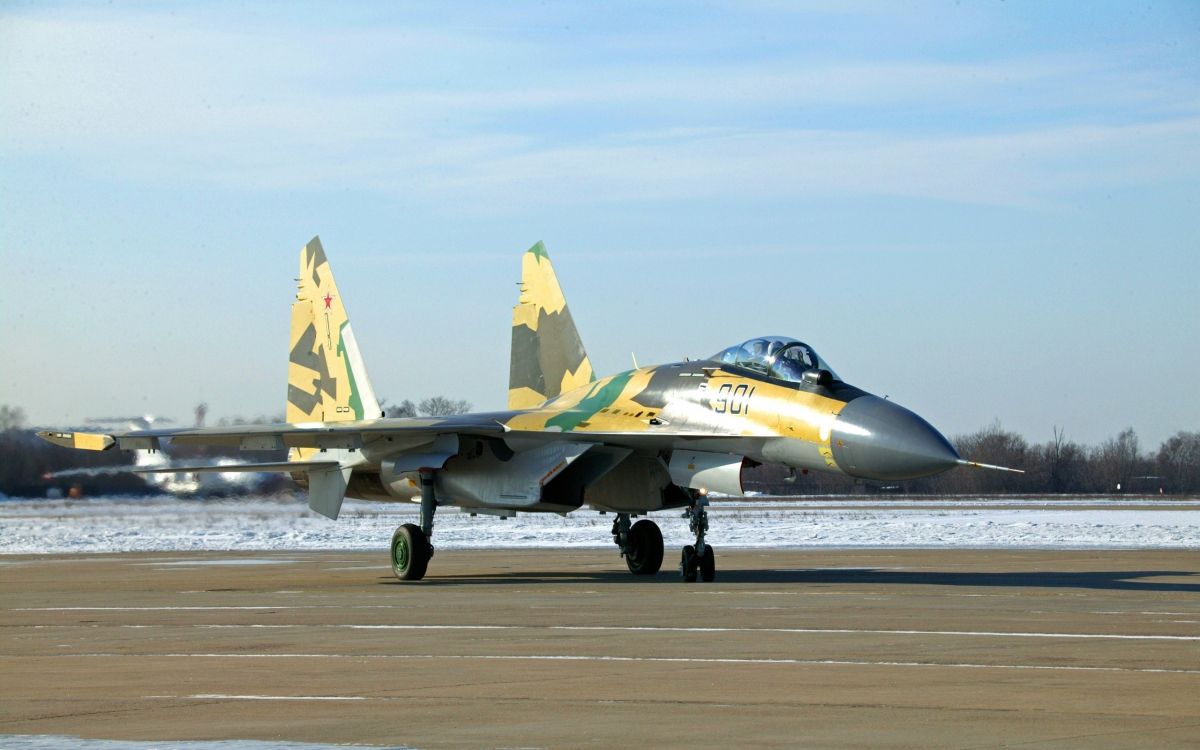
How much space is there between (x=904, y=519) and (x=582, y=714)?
136ft

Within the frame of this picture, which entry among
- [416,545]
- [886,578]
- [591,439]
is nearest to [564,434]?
[591,439]

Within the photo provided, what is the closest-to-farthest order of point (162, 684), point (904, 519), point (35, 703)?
1. point (35, 703)
2. point (162, 684)
3. point (904, 519)

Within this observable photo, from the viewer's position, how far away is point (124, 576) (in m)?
22.8

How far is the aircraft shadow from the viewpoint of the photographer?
18.4 metres

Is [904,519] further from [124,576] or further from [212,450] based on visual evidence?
[124,576]

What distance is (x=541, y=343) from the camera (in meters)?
24.3

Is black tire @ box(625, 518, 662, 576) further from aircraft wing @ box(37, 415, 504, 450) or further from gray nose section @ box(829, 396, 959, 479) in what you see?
gray nose section @ box(829, 396, 959, 479)

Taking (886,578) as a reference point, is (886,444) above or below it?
above

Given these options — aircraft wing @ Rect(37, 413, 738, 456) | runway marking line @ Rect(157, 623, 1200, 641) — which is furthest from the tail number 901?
runway marking line @ Rect(157, 623, 1200, 641)

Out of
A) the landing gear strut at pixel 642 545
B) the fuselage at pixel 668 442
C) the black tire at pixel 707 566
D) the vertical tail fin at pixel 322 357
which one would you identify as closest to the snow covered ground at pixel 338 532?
the vertical tail fin at pixel 322 357

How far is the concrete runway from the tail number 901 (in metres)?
→ 2.08

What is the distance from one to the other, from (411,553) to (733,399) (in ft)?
16.5

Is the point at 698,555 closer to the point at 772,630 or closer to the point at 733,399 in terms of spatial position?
the point at 733,399

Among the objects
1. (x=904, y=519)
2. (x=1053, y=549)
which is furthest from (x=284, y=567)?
(x=904, y=519)
